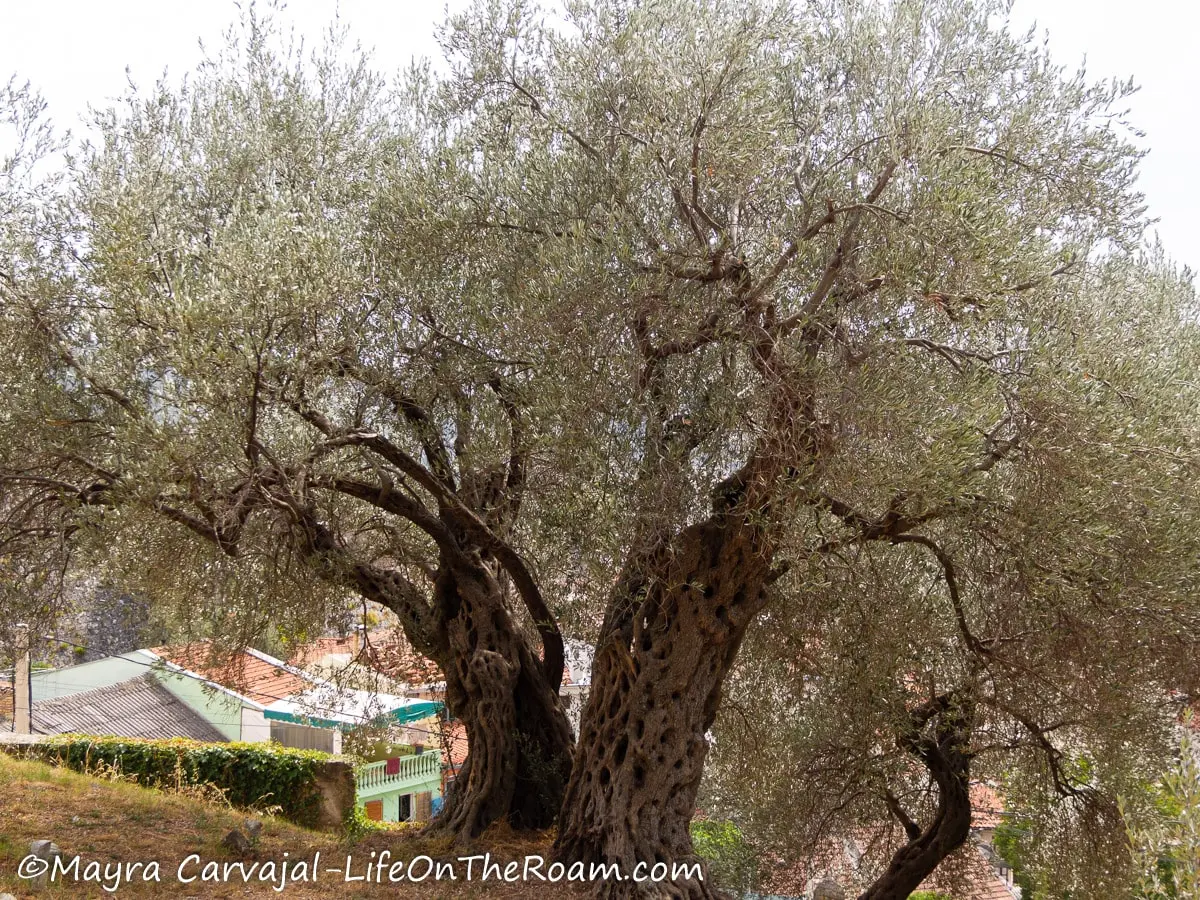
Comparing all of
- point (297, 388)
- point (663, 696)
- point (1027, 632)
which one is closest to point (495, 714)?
point (663, 696)

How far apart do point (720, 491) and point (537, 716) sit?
149 inches

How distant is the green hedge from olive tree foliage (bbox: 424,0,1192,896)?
6.94 meters

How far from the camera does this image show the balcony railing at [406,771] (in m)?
24.7

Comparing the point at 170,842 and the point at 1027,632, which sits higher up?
the point at 1027,632

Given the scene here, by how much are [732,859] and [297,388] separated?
29.4 ft

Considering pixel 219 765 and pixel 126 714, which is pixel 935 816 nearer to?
pixel 219 765

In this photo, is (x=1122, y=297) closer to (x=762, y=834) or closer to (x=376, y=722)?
(x=762, y=834)

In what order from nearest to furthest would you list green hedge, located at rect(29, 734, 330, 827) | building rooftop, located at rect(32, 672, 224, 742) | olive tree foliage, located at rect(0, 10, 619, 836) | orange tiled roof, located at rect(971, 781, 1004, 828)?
olive tree foliage, located at rect(0, 10, 619, 836) → orange tiled roof, located at rect(971, 781, 1004, 828) → green hedge, located at rect(29, 734, 330, 827) → building rooftop, located at rect(32, 672, 224, 742)

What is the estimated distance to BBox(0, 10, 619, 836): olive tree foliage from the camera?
698 centimetres

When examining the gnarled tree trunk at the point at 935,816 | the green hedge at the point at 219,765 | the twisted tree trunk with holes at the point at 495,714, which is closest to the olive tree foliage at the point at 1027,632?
the gnarled tree trunk at the point at 935,816

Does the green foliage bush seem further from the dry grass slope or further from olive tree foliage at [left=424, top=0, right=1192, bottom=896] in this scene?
olive tree foliage at [left=424, top=0, right=1192, bottom=896]

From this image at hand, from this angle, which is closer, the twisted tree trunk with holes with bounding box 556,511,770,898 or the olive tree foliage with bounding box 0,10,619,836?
the olive tree foliage with bounding box 0,10,619,836

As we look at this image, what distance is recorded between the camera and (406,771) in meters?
26.8

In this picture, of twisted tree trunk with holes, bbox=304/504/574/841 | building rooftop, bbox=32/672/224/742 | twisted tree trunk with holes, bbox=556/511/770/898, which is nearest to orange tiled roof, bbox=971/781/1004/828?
twisted tree trunk with holes, bbox=556/511/770/898
